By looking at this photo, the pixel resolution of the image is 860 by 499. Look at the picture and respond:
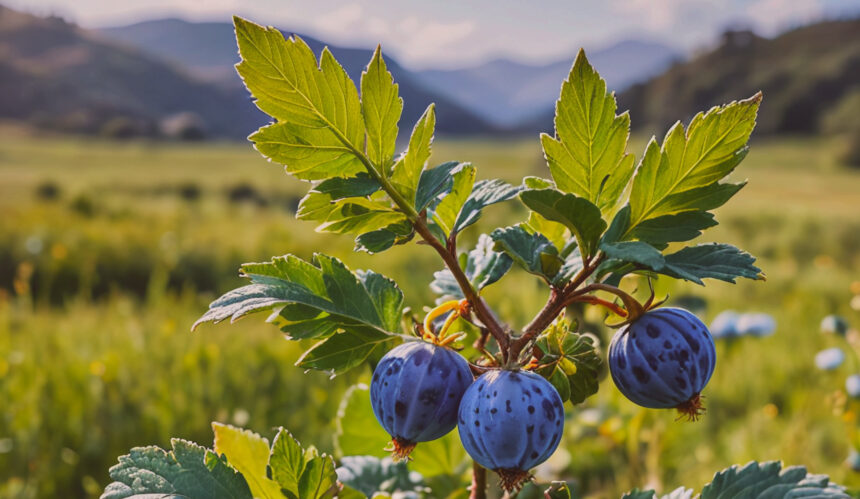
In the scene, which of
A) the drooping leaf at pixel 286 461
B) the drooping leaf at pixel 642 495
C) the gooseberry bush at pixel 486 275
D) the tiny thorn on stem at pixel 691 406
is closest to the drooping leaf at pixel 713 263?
the gooseberry bush at pixel 486 275

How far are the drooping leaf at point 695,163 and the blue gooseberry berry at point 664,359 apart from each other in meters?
0.08

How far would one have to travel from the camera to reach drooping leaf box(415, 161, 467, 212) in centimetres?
49

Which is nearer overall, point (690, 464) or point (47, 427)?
point (47, 427)

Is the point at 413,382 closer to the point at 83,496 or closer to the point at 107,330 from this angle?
the point at 83,496

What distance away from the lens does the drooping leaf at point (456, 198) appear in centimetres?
55

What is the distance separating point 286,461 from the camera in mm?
521

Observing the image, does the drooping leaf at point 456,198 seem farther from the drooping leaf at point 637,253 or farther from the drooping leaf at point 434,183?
the drooping leaf at point 637,253

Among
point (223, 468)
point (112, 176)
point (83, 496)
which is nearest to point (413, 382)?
point (223, 468)

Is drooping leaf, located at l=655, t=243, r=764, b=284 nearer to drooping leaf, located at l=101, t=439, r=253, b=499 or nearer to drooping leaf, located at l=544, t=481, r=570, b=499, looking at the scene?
drooping leaf, located at l=544, t=481, r=570, b=499

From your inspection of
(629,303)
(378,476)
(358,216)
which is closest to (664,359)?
(629,303)

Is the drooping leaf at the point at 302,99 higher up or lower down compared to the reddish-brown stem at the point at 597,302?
higher up

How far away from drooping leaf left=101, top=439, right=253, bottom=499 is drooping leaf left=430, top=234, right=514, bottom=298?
0.24 metres

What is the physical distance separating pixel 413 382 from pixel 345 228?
0.46 feet

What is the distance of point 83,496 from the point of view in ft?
5.16
